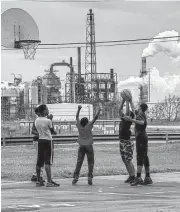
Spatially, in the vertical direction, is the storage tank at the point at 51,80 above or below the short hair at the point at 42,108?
above

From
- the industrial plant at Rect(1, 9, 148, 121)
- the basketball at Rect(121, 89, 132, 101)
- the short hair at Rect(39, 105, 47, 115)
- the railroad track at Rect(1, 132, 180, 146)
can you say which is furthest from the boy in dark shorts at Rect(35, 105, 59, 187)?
the industrial plant at Rect(1, 9, 148, 121)

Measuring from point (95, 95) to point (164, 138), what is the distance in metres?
61.9

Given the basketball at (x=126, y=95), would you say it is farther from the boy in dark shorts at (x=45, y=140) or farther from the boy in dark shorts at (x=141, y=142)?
the boy in dark shorts at (x=45, y=140)

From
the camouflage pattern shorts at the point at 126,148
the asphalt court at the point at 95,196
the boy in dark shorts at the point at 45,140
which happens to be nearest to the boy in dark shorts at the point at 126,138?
the camouflage pattern shorts at the point at 126,148

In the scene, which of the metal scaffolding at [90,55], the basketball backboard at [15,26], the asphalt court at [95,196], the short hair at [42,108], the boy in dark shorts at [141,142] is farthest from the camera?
the metal scaffolding at [90,55]

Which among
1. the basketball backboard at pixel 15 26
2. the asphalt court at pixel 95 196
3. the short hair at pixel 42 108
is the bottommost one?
the asphalt court at pixel 95 196

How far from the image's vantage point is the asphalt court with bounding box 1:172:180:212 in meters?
8.47

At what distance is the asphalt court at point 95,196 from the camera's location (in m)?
8.47

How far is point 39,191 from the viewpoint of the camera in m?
10.9

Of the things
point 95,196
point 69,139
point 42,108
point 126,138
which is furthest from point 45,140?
point 69,139

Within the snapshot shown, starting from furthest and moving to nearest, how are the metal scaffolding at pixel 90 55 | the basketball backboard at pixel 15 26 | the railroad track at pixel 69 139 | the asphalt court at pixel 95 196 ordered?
1. the metal scaffolding at pixel 90 55
2. the railroad track at pixel 69 139
3. the basketball backboard at pixel 15 26
4. the asphalt court at pixel 95 196

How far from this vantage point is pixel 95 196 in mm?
9953

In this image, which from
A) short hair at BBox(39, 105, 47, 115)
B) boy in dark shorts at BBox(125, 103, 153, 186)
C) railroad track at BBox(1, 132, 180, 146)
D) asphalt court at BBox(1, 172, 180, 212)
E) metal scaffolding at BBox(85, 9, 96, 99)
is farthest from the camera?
metal scaffolding at BBox(85, 9, 96, 99)

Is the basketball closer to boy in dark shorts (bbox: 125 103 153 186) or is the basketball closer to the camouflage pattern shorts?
boy in dark shorts (bbox: 125 103 153 186)
